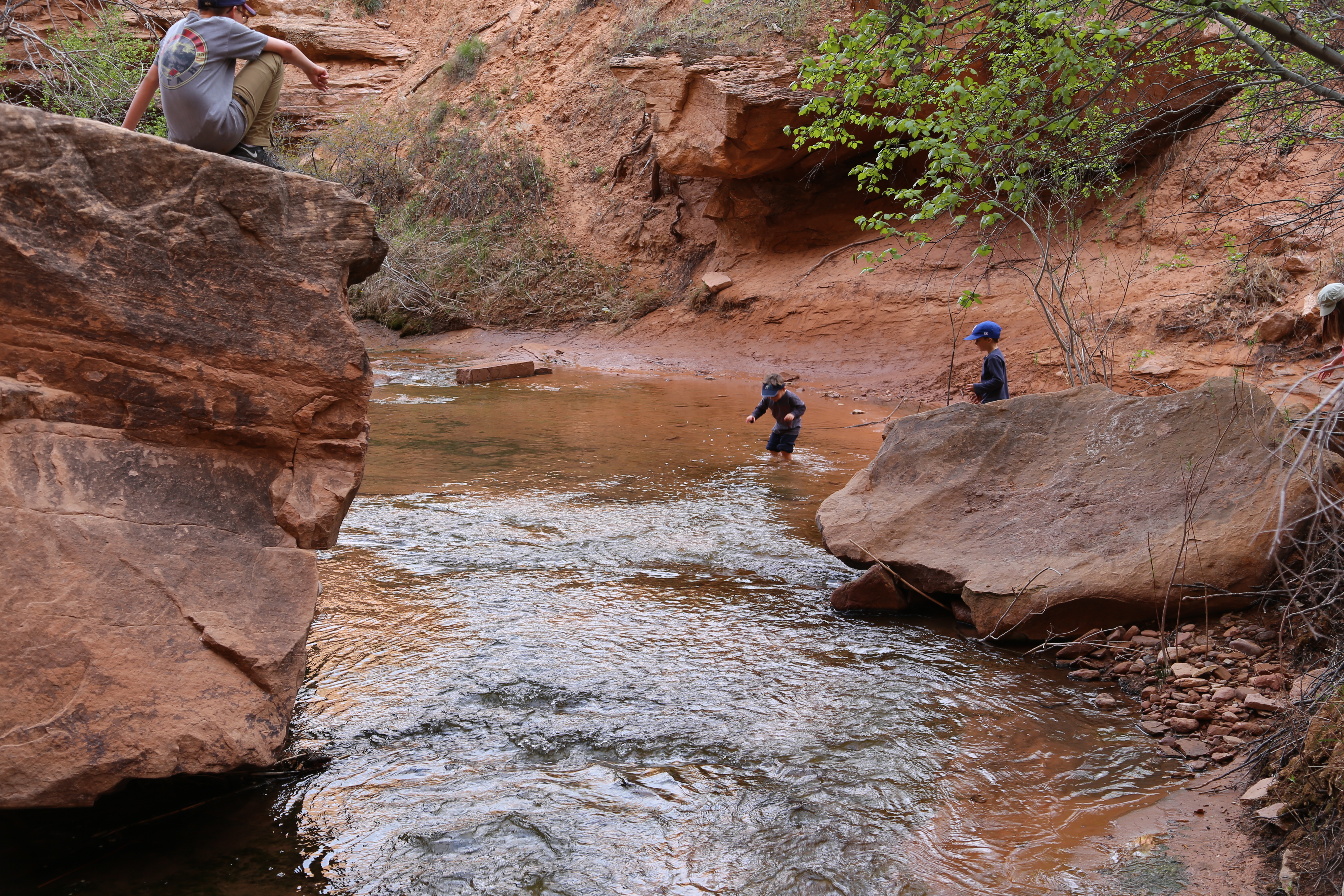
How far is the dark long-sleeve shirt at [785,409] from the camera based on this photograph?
29.6 feet

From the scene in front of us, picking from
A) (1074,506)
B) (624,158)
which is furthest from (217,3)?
(624,158)

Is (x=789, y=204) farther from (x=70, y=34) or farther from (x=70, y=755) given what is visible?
(x=70, y=755)

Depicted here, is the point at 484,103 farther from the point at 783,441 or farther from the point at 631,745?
the point at 631,745

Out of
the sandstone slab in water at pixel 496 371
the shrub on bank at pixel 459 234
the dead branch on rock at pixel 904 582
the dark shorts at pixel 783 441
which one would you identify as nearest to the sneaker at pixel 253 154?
the dead branch on rock at pixel 904 582

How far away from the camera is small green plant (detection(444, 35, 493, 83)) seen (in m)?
23.6

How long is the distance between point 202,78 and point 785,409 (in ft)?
20.9

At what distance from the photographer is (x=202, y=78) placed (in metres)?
3.63

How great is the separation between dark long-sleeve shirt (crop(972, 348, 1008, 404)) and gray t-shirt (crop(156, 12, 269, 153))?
5674mm

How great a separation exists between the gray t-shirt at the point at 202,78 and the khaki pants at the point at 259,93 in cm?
6

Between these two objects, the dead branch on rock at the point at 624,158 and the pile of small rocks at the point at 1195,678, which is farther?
the dead branch on rock at the point at 624,158

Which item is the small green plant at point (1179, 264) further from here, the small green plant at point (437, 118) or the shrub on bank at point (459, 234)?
the small green plant at point (437, 118)

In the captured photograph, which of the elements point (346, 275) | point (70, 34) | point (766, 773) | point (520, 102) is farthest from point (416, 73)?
point (766, 773)

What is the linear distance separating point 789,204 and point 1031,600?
13.6 meters

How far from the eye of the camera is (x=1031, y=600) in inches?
Answer: 184
